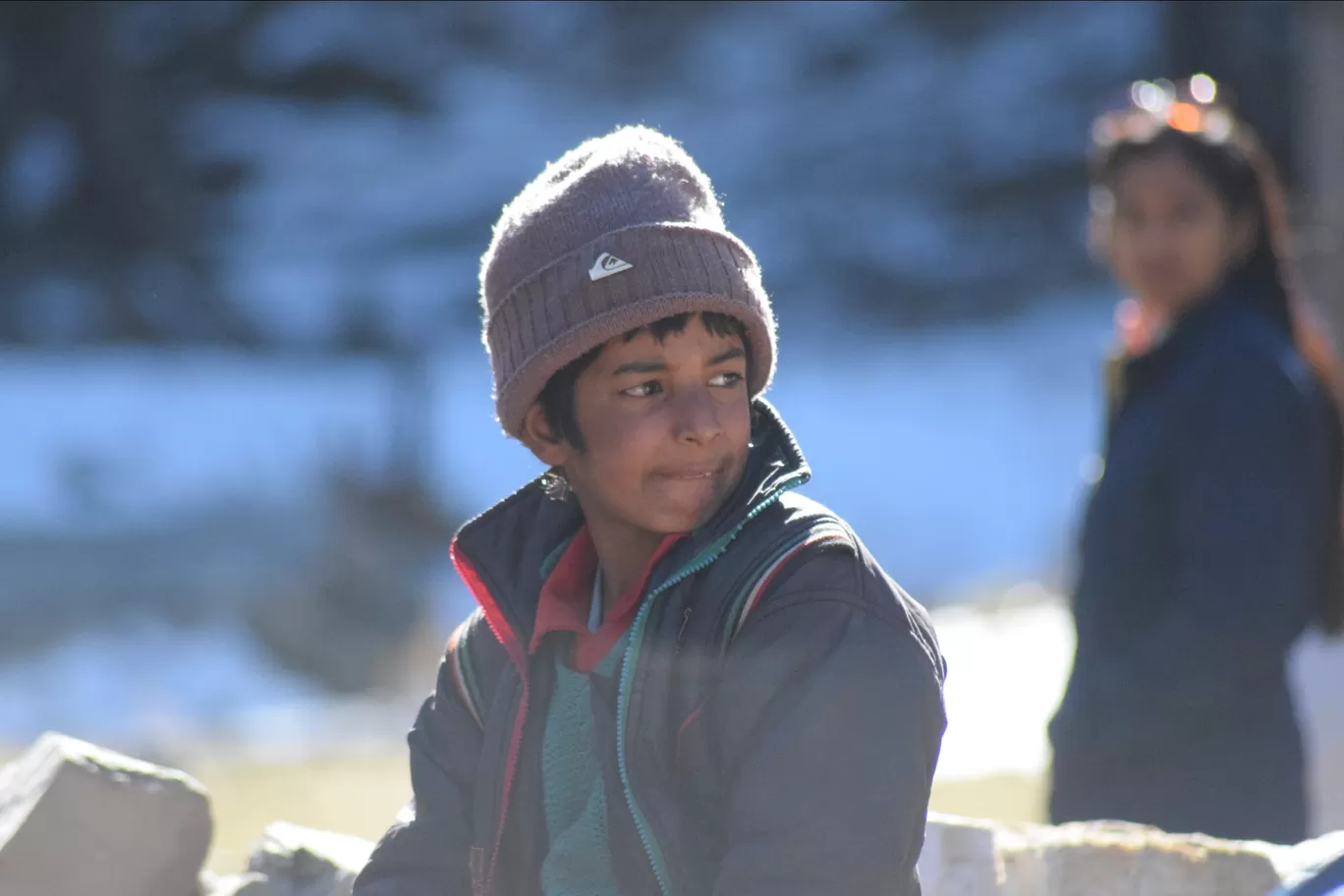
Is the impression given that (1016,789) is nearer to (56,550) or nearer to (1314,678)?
(1314,678)

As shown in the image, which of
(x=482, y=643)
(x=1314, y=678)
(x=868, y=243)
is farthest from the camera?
(x=868, y=243)

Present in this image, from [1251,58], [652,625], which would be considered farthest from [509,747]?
[1251,58]

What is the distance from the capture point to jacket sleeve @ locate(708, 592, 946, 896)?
3.17 ft

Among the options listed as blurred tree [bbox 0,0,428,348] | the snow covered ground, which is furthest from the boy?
blurred tree [bbox 0,0,428,348]

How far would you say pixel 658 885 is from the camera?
3.43 ft

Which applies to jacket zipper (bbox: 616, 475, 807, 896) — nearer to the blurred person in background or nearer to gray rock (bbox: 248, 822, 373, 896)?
gray rock (bbox: 248, 822, 373, 896)

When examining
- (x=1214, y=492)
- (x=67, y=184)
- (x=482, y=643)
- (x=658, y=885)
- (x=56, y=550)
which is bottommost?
(x=658, y=885)

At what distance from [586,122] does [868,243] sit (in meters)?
2.26

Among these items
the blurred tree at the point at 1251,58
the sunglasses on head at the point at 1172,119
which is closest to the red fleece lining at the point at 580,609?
the sunglasses on head at the point at 1172,119

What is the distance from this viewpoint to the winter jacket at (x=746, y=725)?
38.4 inches

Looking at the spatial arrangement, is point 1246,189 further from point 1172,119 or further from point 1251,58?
point 1251,58

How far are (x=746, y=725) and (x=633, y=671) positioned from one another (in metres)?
0.09

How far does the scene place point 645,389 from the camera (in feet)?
3.78

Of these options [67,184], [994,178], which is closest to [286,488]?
[67,184]
